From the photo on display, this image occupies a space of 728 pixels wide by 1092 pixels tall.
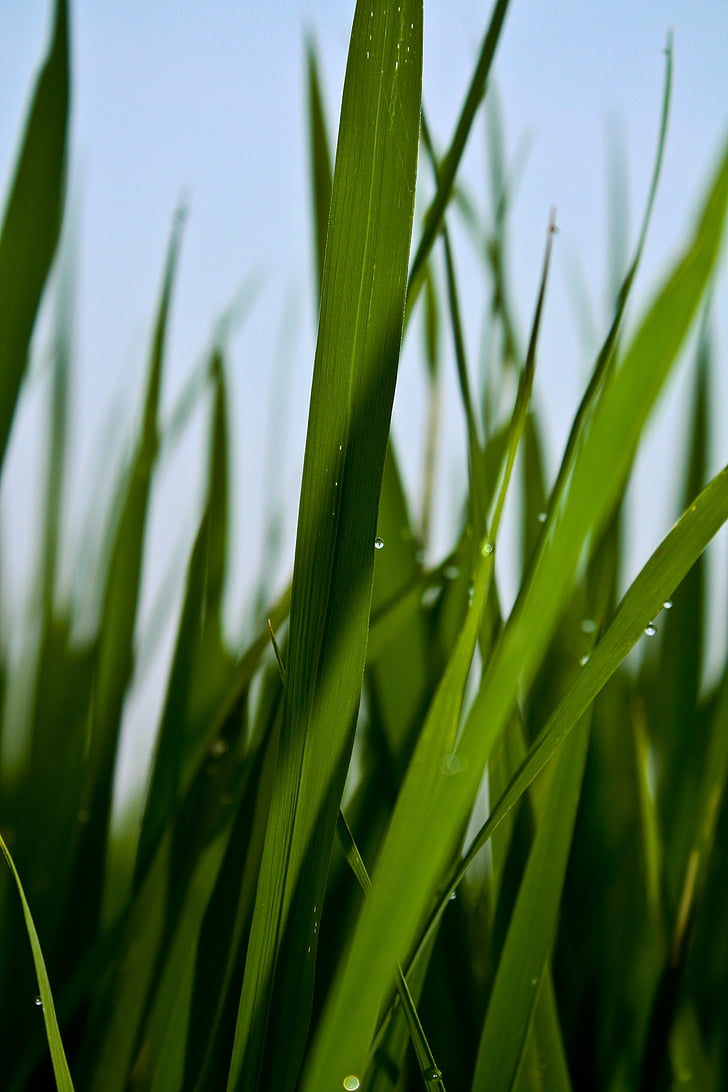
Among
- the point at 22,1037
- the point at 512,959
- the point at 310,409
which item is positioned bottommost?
the point at 22,1037

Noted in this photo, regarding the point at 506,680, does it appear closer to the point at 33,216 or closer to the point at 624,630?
the point at 624,630

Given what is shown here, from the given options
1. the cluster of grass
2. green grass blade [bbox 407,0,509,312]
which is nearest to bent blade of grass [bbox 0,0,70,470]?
the cluster of grass

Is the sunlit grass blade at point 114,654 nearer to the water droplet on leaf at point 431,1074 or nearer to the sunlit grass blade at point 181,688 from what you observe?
the sunlit grass blade at point 181,688

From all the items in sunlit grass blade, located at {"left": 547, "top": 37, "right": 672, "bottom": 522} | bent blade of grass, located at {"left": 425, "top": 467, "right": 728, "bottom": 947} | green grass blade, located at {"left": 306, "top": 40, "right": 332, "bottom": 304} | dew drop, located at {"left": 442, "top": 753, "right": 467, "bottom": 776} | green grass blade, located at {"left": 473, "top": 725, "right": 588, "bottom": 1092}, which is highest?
green grass blade, located at {"left": 306, "top": 40, "right": 332, "bottom": 304}

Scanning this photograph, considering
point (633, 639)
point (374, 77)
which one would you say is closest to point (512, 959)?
point (633, 639)

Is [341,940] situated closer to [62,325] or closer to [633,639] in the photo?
[633,639]

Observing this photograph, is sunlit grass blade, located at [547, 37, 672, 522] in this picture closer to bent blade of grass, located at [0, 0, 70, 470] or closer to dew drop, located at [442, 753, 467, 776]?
dew drop, located at [442, 753, 467, 776]

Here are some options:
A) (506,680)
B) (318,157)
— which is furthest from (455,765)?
(318,157)
